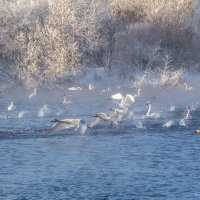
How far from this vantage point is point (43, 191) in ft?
58.1

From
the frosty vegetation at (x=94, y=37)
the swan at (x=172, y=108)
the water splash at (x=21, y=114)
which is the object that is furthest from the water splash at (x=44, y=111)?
the frosty vegetation at (x=94, y=37)

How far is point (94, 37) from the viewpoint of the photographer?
40.2 metres

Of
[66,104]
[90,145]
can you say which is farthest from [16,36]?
[90,145]

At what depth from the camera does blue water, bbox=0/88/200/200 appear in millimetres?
17719

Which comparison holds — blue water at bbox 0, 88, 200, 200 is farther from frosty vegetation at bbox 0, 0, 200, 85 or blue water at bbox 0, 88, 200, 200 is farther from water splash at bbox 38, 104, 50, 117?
frosty vegetation at bbox 0, 0, 200, 85

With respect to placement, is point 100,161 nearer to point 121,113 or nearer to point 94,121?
point 94,121

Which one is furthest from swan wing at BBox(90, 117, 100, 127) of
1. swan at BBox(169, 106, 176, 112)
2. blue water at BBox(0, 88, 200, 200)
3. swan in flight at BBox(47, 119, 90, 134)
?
swan at BBox(169, 106, 176, 112)

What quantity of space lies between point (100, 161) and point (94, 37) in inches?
784

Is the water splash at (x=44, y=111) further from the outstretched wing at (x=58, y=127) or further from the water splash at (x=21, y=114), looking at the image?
the outstretched wing at (x=58, y=127)

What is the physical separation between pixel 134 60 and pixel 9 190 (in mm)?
23517

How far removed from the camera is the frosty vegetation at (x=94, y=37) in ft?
127

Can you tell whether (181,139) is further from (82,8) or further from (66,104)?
(82,8)

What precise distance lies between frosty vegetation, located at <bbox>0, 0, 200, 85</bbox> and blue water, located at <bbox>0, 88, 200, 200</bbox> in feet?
35.1

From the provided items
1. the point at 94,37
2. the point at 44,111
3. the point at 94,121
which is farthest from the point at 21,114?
the point at 94,37
